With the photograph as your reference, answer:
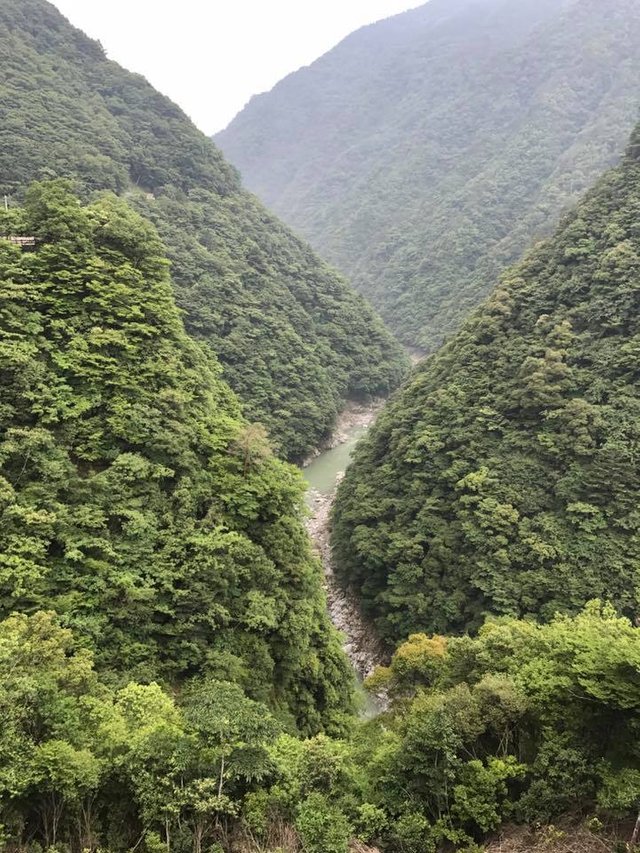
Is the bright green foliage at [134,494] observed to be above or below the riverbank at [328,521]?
above

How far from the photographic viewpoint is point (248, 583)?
15852mm

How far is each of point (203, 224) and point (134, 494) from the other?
40622 mm

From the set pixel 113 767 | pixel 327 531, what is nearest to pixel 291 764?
pixel 113 767

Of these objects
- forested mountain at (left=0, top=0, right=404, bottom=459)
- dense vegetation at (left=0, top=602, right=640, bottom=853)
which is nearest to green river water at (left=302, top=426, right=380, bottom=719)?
forested mountain at (left=0, top=0, right=404, bottom=459)

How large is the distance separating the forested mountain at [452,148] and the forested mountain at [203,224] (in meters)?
18.3

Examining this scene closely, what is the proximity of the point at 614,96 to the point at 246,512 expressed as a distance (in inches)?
4160

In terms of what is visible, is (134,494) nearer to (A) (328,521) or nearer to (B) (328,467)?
(A) (328,521)

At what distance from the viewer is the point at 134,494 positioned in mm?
15320

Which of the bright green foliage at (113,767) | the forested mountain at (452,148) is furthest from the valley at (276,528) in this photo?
the forested mountain at (452,148)

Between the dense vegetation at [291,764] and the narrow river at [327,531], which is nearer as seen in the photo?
the dense vegetation at [291,764]

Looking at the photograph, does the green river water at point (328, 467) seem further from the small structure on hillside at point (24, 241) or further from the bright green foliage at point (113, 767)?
the bright green foliage at point (113, 767)

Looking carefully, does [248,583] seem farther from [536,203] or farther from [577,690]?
[536,203]

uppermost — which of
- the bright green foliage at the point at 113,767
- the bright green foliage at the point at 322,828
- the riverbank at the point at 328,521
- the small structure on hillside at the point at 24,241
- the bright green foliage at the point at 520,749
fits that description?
the small structure on hillside at the point at 24,241

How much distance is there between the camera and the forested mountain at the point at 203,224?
40031 millimetres
